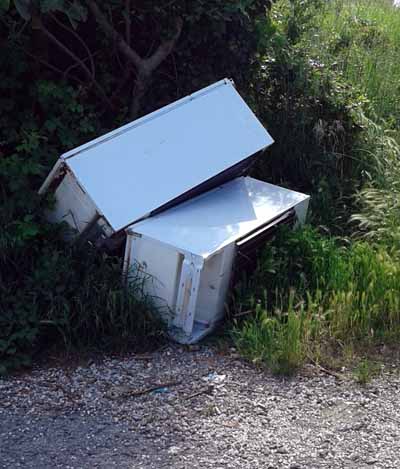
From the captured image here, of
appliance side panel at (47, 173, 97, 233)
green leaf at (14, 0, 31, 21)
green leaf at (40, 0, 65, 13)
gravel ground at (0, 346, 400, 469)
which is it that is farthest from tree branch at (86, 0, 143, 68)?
gravel ground at (0, 346, 400, 469)

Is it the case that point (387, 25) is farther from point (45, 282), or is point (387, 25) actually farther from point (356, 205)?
point (45, 282)

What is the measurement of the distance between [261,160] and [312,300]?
1740 mm

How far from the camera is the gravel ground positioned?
3137mm

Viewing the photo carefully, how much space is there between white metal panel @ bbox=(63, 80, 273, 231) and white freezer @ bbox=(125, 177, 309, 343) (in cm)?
14

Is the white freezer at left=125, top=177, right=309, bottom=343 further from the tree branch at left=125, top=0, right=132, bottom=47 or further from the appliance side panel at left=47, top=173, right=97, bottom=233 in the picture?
the tree branch at left=125, top=0, right=132, bottom=47

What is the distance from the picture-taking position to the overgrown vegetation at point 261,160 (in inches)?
157

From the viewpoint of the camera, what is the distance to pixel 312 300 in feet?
14.1

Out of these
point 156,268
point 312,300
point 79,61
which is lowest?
point 312,300

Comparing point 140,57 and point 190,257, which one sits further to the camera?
point 140,57

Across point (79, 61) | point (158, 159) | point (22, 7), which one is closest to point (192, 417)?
point (158, 159)

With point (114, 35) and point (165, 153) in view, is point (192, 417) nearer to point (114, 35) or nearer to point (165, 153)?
point (165, 153)

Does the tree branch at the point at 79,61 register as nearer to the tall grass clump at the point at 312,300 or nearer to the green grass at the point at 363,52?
the tall grass clump at the point at 312,300

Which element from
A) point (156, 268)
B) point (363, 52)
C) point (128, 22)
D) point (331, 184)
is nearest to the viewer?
point (156, 268)

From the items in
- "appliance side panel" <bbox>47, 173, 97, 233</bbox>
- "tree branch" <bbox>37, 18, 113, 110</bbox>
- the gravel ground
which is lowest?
the gravel ground
